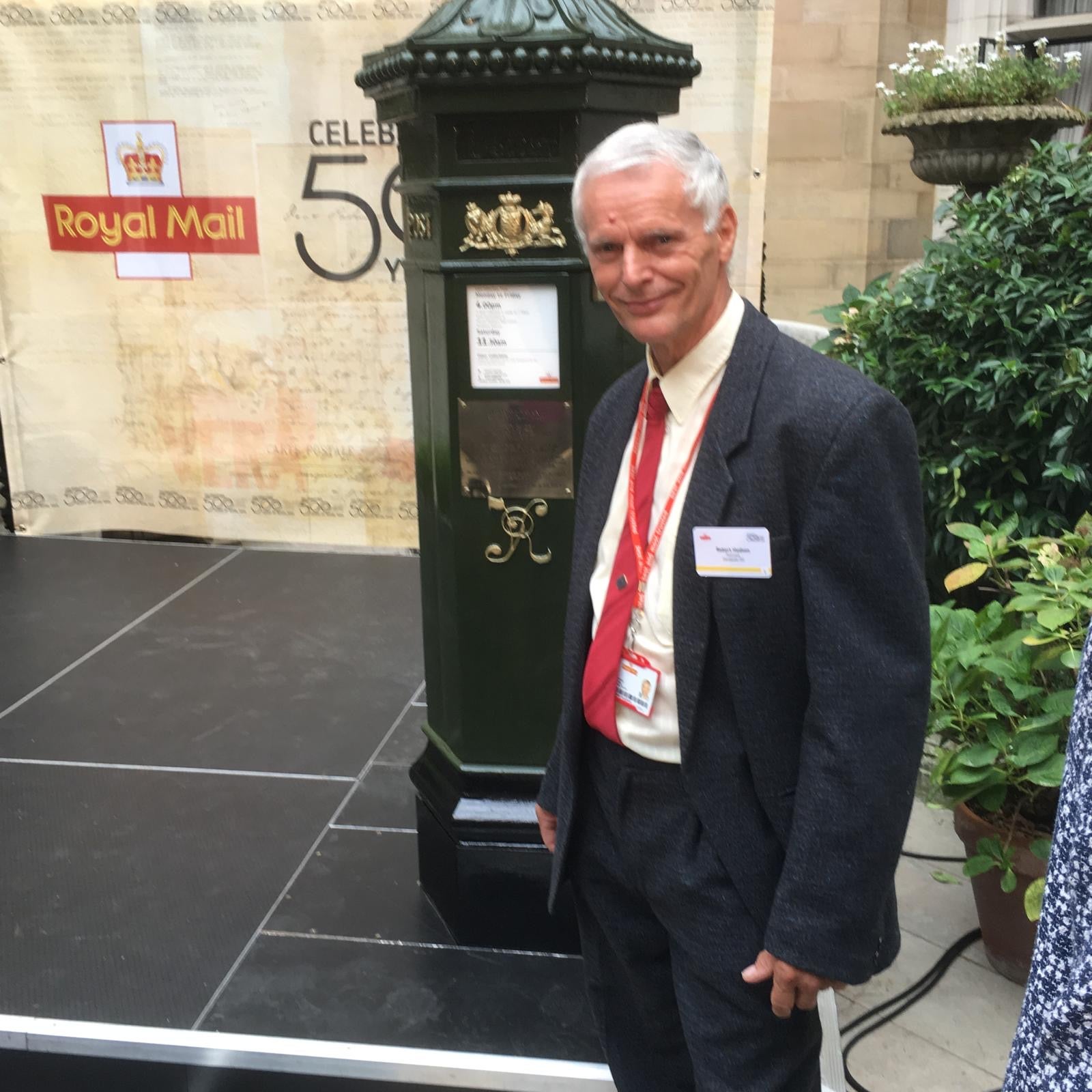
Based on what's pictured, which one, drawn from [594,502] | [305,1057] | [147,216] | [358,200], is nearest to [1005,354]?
[594,502]

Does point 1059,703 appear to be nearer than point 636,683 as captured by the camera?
No

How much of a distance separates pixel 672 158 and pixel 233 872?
7.73ft

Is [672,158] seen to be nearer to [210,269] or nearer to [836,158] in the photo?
[210,269]

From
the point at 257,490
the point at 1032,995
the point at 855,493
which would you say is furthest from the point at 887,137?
the point at 1032,995

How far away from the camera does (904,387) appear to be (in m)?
3.40

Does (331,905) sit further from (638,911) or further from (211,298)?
(211,298)

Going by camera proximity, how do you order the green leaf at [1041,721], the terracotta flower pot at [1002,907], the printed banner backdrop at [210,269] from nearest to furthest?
the green leaf at [1041,721]
the terracotta flower pot at [1002,907]
the printed banner backdrop at [210,269]

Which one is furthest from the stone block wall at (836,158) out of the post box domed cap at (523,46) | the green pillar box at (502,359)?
the post box domed cap at (523,46)

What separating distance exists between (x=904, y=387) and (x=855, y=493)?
6.94ft

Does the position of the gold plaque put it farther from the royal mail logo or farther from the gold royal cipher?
the royal mail logo

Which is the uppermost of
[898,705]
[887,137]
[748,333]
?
[887,137]

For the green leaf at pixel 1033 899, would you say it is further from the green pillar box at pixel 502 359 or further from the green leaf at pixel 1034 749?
the green pillar box at pixel 502 359

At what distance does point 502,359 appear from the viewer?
2523 mm

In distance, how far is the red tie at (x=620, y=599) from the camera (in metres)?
1.66
